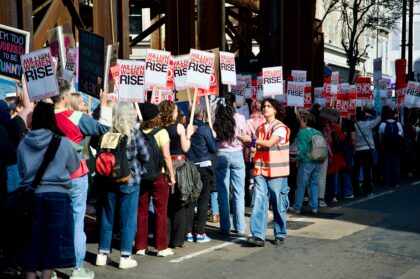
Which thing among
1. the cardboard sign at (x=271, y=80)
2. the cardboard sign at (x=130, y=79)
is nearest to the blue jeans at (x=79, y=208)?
the cardboard sign at (x=130, y=79)

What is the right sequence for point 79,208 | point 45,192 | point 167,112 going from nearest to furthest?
point 45,192 < point 79,208 < point 167,112

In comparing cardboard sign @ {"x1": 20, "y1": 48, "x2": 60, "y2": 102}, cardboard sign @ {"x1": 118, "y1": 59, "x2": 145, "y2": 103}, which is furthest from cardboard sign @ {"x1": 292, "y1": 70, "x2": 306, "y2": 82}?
cardboard sign @ {"x1": 20, "y1": 48, "x2": 60, "y2": 102}

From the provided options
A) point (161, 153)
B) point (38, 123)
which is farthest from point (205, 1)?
point (38, 123)

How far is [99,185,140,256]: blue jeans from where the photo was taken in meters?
8.77

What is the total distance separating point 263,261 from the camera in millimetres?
9242

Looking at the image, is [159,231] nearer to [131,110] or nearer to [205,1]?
[131,110]

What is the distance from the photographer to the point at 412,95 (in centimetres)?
2144

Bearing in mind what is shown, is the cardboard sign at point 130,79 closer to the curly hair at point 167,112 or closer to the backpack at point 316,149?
the curly hair at point 167,112

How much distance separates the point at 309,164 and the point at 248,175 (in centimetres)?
111

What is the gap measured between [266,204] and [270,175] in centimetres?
37

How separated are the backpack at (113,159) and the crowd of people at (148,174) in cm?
5

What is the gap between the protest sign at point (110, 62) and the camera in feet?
35.4

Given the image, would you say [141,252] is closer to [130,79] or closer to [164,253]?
[164,253]

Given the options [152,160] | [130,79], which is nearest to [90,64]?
[130,79]
